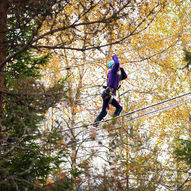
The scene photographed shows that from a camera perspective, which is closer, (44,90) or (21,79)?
(44,90)

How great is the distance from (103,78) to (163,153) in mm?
3963

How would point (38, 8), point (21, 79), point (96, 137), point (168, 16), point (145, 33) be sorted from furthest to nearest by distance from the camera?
point (168, 16)
point (145, 33)
point (21, 79)
point (38, 8)
point (96, 137)

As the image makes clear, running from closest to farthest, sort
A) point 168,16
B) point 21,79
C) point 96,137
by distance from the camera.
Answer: point 96,137 < point 21,79 < point 168,16

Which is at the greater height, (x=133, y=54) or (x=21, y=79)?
(x=133, y=54)

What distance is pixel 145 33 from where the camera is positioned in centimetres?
1395

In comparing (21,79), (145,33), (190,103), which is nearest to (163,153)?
(190,103)

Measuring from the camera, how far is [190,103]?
14133 mm

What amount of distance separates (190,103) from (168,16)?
4398 millimetres

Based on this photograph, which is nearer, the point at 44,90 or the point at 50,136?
the point at 50,136

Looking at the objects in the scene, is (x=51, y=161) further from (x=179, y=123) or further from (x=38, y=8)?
(x=179, y=123)

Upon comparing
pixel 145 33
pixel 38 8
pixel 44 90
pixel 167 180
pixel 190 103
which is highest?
pixel 145 33

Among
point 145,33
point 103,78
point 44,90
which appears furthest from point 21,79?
point 145,33

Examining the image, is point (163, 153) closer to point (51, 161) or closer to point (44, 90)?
point (51, 161)

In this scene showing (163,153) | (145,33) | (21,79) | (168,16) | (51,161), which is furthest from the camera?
(168,16)
